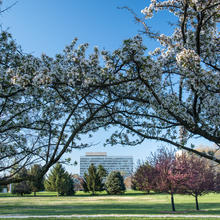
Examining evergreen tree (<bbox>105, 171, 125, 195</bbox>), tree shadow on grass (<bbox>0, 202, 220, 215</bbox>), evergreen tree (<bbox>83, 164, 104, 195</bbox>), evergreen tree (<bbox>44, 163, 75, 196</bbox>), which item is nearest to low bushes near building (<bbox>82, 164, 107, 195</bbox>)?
evergreen tree (<bbox>83, 164, 104, 195</bbox>)

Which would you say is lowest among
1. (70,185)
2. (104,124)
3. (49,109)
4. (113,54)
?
(70,185)

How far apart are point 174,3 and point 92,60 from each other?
101 inches

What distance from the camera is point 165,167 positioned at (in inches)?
783

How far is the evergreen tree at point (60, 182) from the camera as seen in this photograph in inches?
2052

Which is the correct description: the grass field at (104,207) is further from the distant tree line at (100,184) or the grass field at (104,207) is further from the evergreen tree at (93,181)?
the evergreen tree at (93,181)

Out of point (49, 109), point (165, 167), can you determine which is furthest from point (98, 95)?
point (165, 167)

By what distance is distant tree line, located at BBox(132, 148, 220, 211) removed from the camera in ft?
63.4

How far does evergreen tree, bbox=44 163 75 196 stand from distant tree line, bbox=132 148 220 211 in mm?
34565

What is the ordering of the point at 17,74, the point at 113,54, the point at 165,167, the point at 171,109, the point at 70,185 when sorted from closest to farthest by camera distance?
1. the point at 17,74
2. the point at 113,54
3. the point at 171,109
4. the point at 165,167
5. the point at 70,185

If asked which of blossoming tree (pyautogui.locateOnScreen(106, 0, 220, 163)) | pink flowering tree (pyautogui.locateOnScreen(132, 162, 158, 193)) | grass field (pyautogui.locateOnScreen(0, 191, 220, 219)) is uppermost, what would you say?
blossoming tree (pyautogui.locateOnScreen(106, 0, 220, 163))

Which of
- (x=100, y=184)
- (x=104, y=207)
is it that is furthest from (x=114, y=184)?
(x=104, y=207)

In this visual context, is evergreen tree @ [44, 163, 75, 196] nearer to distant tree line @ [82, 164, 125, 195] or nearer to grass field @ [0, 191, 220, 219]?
distant tree line @ [82, 164, 125, 195]

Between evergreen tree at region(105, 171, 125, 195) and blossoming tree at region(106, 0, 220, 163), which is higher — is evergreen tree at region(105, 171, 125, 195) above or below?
below

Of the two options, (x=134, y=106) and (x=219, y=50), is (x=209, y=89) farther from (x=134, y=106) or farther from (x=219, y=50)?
(x=134, y=106)
